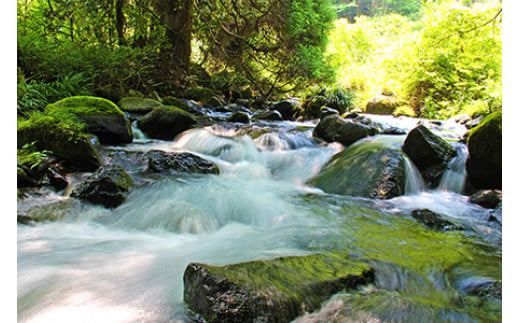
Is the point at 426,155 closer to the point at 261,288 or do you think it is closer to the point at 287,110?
the point at 261,288

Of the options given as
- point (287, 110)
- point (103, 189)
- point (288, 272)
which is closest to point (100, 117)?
point (103, 189)

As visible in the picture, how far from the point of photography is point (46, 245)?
7.75 feet

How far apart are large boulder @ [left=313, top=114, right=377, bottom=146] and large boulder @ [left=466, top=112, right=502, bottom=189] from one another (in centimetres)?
196

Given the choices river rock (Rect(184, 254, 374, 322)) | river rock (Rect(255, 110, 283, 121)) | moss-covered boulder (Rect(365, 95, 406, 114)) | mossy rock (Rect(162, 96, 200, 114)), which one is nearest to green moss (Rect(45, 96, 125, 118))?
mossy rock (Rect(162, 96, 200, 114))

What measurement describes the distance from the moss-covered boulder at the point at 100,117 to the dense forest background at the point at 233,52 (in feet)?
2.43

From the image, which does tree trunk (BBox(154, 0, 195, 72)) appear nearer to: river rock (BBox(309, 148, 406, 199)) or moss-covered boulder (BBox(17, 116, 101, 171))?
moss-covered boulder (BBox(17, 116, 101, 171))

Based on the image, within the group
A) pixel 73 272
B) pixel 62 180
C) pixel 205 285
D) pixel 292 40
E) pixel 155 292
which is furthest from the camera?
pixel 292 40

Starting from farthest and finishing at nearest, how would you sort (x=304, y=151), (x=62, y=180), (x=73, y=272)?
(x=304, y=151), (x=62, y=180), (x=73, y=272)

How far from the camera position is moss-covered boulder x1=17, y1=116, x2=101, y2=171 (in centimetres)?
377

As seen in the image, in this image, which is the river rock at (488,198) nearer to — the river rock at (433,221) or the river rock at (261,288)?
the river rock at (433,221)

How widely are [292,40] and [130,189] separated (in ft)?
28.4

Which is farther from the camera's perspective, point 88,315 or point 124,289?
point 124,289
